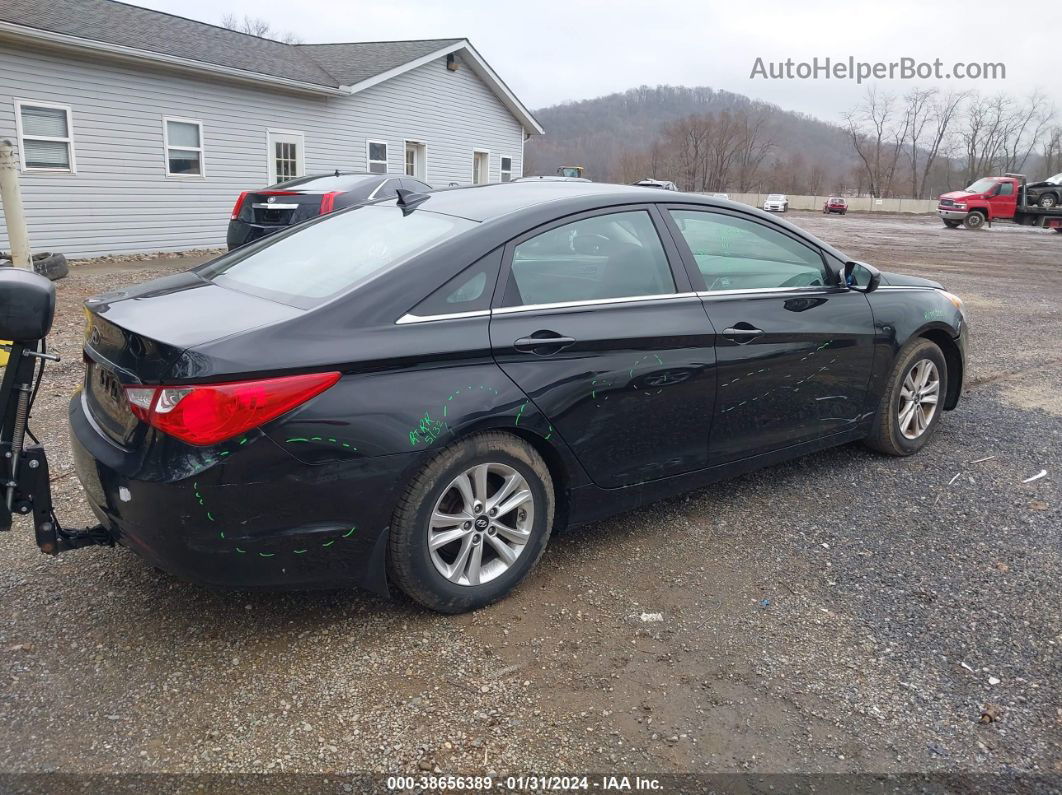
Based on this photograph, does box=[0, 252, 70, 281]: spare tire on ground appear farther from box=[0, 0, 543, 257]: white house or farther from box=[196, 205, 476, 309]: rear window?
box=[196, 205, 476, 309]: rear window

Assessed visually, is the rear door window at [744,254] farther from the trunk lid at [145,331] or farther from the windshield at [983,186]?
the windshield at [983,186]

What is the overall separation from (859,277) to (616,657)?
2.51 m

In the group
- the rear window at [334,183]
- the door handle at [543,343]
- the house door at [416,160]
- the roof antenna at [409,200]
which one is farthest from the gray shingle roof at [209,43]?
the door handle at [543,343]

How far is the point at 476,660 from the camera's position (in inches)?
108

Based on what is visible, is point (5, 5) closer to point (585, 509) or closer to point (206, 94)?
point (206, 94)

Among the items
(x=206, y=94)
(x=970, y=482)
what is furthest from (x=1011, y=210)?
(x=970, y=482)

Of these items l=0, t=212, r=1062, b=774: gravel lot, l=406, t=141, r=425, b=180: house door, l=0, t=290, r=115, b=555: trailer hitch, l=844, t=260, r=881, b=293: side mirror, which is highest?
l=406, t=141, r=425, b=180: house door

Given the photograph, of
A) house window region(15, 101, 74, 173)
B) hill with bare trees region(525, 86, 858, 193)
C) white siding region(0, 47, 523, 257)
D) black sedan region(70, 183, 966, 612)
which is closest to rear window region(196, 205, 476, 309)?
black sedan region(70, 183, 966, 612)

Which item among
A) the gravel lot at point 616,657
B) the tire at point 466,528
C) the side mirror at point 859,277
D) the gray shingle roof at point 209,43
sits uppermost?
the gray shingle roof at point 209,43

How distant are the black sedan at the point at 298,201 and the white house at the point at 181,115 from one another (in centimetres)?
507

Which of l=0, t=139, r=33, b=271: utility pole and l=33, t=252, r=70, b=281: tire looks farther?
l=33, t=252, r=70, b=281: tire

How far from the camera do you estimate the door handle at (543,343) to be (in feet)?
9.80

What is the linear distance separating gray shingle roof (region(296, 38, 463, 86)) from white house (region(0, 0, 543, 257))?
53mm

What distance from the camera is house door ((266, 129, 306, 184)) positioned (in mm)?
17312
